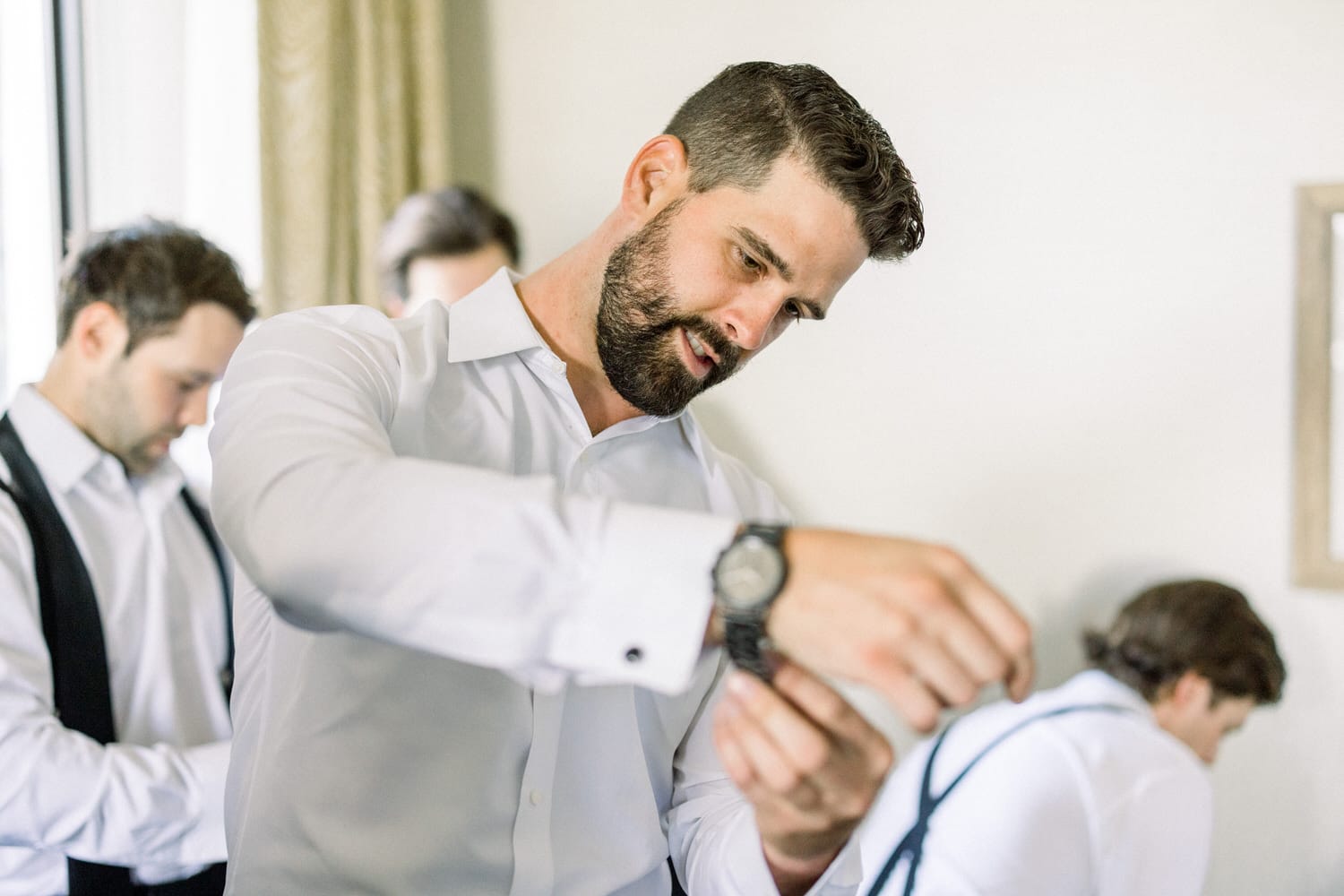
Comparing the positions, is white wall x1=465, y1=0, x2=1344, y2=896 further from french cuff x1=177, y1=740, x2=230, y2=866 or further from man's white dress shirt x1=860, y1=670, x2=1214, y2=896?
french cuff x1=177, y1=740, x2=230, y2=866

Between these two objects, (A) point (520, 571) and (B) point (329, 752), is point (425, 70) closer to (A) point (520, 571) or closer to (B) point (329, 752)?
(B) point (329, 752)

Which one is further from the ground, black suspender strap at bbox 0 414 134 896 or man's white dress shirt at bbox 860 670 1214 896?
black suspender strap at bbox 0 414 134 896

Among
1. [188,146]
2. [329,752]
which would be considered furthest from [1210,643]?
[188,146]

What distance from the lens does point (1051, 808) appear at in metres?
1.68

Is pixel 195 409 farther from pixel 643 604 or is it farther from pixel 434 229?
pixel 643 604

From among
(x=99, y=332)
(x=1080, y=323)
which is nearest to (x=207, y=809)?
(x=99, y=332)

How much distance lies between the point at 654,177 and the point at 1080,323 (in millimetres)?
1385

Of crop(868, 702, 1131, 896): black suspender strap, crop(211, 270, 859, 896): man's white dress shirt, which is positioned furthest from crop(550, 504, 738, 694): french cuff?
crop(868, 702, 1131, 896): black suspender strap

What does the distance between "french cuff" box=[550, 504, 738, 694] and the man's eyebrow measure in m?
0.57

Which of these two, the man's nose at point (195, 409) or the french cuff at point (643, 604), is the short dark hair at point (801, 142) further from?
the man's nose at point (195, 409)

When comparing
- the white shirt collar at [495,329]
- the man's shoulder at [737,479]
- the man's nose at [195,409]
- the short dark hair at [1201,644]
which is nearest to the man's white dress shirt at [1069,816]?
the short dark hair at [1201,644]

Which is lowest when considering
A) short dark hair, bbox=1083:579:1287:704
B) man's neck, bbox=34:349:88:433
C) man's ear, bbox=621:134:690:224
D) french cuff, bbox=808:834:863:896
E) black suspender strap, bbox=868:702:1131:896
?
black suspender strap, bbox=868:702:1131:896

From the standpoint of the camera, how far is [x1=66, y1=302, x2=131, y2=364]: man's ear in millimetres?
1803

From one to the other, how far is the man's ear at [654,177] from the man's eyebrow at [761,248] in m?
0.11
